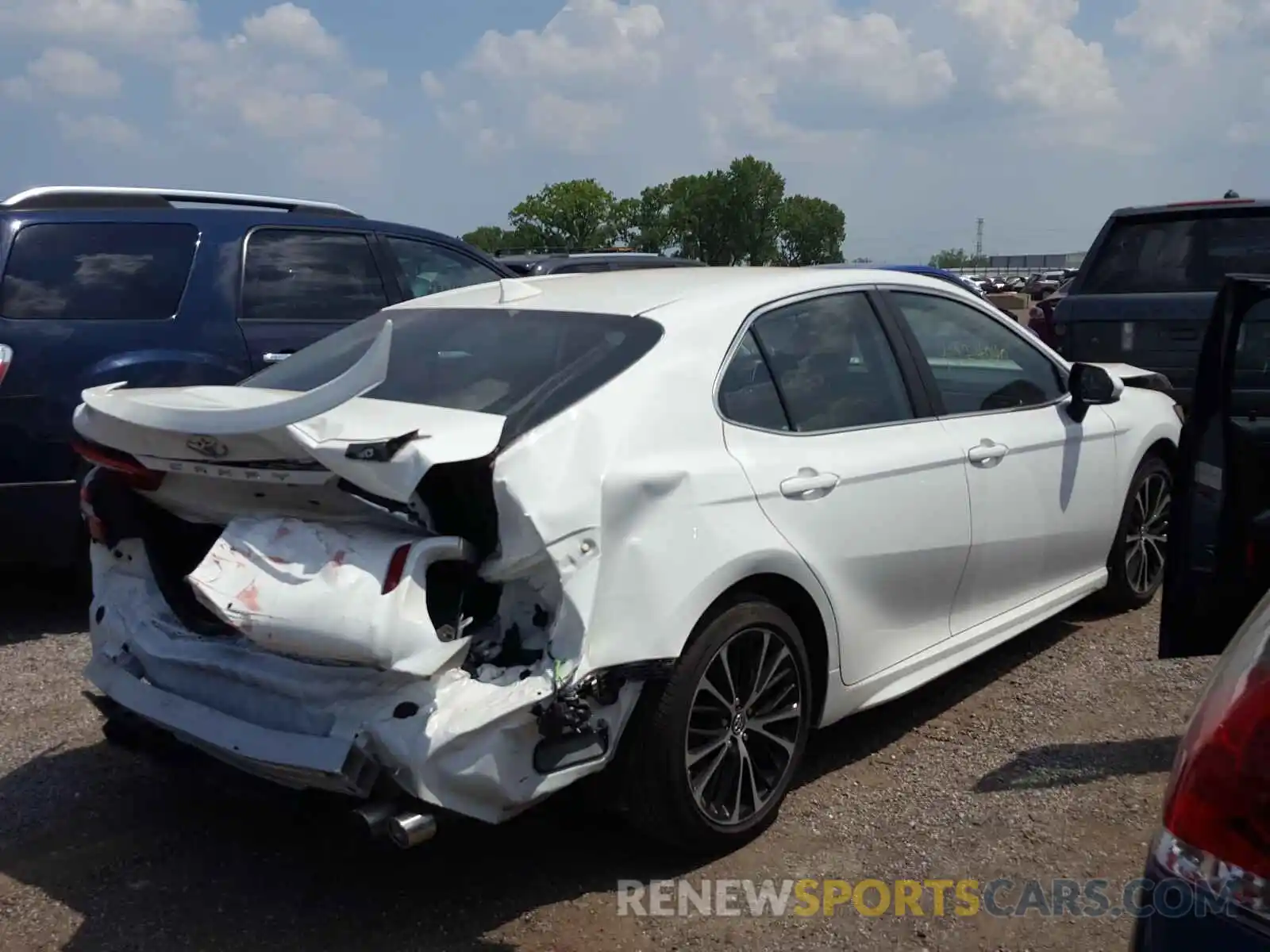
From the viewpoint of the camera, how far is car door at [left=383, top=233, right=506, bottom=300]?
6949 millimetres

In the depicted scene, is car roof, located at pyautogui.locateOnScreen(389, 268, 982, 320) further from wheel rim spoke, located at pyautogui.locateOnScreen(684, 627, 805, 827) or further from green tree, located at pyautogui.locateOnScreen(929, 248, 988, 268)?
green tree, located at pyautogui.locateOnScreen(929, 248, 988, 268)

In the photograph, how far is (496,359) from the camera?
3.66 meters

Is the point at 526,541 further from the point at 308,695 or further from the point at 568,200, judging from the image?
the point at 568,200

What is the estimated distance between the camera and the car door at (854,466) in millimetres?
3689

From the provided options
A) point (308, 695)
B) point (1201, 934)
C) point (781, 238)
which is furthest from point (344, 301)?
point (781, 238)

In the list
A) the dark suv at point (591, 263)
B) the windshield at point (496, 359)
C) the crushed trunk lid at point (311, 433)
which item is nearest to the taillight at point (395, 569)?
the crushed trunk lid at point (311, 433)

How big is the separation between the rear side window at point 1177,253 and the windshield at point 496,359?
553 centimetres

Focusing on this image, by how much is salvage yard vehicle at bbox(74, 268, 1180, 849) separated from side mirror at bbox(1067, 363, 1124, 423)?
320 mm

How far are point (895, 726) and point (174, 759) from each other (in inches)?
98.1

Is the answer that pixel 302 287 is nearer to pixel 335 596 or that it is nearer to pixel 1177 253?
pixel 335 596

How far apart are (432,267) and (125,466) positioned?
3.94 m

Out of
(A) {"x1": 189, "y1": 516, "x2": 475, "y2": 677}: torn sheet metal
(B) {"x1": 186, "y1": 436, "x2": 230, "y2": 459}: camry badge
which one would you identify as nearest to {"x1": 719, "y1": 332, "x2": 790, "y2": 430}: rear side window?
(A) {"x1": 189, "y1": 516, "x2": 475, "y2": 677}: torn sheet metal

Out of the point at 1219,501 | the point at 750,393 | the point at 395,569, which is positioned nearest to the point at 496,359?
the point at 750,393

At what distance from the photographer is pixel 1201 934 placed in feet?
5.78
